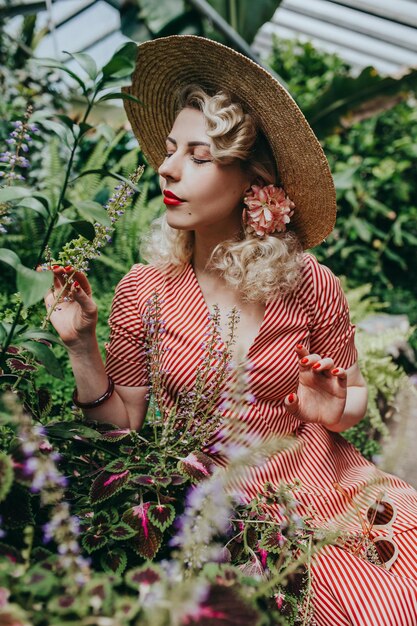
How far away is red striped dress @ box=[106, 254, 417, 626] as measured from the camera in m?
1.50

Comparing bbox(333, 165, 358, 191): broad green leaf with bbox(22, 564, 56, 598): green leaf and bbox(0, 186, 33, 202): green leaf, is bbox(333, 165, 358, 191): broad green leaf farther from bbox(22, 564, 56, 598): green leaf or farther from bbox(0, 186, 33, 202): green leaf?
bbox(22, 564, 56, 598): green leaf

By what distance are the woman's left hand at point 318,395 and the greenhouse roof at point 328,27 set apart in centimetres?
466

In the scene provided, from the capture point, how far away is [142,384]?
5.43 ft

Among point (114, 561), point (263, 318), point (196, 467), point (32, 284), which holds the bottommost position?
point (114, 561)

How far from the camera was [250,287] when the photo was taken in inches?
64.2

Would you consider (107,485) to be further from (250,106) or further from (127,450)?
(250,106)

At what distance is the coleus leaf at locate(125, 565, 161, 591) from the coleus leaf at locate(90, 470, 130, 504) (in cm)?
31

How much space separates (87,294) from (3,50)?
3.51 m

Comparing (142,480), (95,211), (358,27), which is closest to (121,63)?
(95,211)

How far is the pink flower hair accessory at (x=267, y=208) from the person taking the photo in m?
1.61

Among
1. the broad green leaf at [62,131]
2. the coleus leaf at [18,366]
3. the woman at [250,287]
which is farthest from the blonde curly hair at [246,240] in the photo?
the coleus leaf at [18,366]

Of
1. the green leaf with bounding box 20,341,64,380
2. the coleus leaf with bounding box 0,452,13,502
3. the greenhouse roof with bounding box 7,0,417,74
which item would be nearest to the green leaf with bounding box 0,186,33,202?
the green leaf with bounding box 20,341,64,380

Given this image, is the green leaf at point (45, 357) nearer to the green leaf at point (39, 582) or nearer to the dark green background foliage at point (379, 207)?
the green leaf at point (39, 582)

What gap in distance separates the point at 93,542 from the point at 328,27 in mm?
6554
